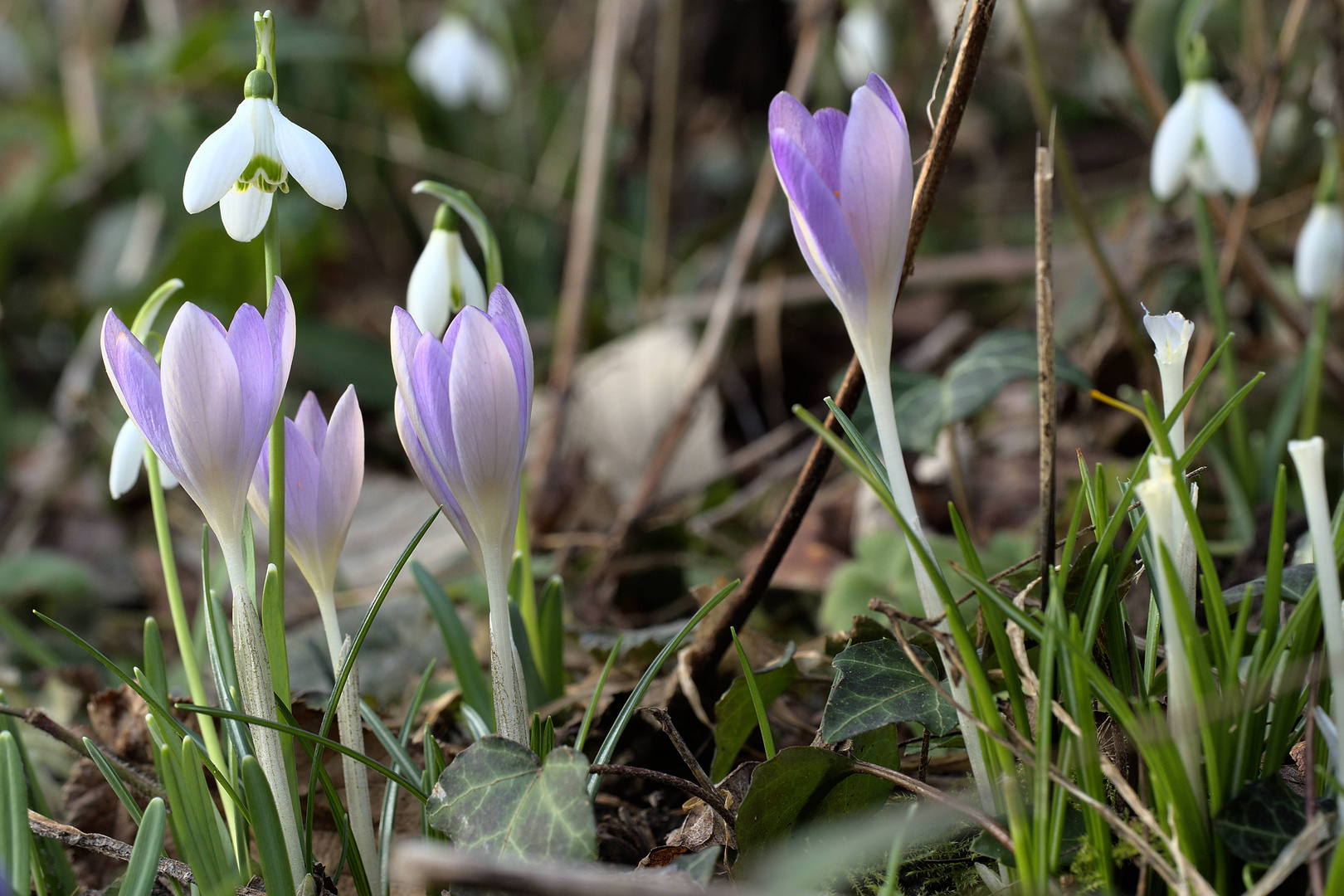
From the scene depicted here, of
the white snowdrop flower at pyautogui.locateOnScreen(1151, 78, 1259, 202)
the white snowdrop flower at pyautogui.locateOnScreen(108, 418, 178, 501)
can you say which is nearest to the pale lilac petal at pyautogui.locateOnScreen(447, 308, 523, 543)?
the white snowdrop flower at pyautogui.locateOnScreen(108, 418, 178, 501)

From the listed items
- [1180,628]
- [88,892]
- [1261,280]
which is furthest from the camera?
[1261,280]

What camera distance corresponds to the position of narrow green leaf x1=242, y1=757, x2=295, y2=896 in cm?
72

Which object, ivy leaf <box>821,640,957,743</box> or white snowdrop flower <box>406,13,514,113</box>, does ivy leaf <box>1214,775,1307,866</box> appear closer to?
ivy leaf <box>821,640,957,743</box>

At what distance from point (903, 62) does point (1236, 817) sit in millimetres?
3059

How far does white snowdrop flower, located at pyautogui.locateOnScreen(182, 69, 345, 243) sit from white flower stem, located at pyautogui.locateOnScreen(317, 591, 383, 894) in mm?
303

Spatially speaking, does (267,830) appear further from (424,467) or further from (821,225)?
(821,225)

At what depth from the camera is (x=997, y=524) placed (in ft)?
6.58

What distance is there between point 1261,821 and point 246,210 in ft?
2.59

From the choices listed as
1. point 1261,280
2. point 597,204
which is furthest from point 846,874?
point 597,204

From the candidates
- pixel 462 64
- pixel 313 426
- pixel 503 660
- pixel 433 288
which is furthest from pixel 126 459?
pixel 462 64

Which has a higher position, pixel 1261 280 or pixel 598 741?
pixel 1261 280

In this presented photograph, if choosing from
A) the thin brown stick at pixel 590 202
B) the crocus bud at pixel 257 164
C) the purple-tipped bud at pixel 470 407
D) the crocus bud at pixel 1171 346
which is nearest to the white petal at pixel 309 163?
the crocus bud at pixel 257 164

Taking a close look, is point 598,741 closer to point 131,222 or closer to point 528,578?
point 528,578

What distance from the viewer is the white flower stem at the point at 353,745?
31.4 inches
